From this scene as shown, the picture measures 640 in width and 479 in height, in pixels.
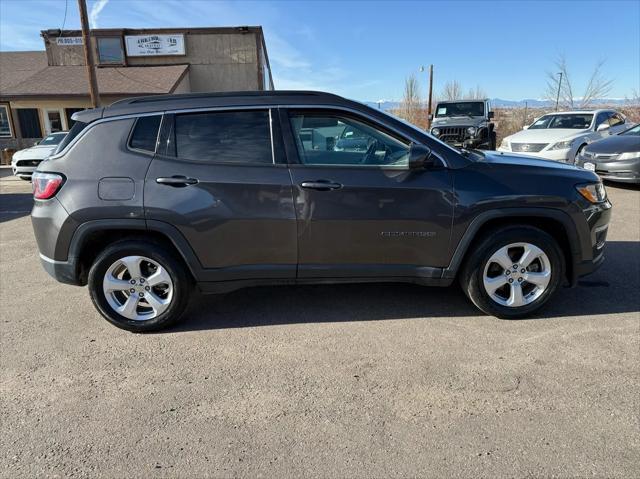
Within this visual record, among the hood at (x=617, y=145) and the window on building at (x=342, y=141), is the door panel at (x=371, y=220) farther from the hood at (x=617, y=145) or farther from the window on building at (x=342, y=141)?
the hood at (x=617, y=145)

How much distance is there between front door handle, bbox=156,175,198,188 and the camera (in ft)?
10.7

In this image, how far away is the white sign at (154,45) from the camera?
2514 centimetres

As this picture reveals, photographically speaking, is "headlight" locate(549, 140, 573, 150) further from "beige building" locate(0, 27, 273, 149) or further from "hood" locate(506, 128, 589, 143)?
"beige building" locate(0, 27, 273, 149)

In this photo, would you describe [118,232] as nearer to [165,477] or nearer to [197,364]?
[197,364]

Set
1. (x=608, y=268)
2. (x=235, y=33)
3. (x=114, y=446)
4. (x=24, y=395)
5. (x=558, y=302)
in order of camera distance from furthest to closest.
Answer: (x=235, y=33), (x=608, y=268), (x=558, y=302), (x=24, y=395), (x=114, y=446)

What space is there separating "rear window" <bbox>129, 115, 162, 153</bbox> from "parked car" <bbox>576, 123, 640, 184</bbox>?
871 centimetres

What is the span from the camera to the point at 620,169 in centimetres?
916

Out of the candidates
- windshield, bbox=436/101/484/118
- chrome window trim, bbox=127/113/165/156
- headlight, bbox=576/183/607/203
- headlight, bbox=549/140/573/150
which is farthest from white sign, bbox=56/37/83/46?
headlight, bbox=576/183/607/203

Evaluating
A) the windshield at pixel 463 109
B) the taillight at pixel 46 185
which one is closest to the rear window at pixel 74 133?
the taillight at pixel 46 185

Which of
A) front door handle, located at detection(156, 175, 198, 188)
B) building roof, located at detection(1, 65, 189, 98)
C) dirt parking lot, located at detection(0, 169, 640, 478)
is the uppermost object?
building roof, located at detection(1, 65, 189, 98)

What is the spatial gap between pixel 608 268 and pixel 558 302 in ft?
4.29

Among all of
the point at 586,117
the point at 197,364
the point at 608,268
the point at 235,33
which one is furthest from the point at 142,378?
the point at 235,33

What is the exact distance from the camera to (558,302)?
396 centimetres

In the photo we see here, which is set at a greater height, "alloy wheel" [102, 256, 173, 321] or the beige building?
the beige building
